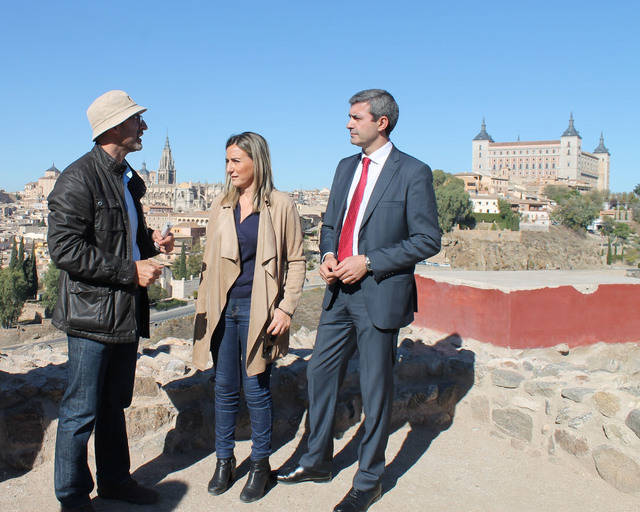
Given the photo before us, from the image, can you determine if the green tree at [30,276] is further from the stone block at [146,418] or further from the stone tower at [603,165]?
the stone tower at [603,165]

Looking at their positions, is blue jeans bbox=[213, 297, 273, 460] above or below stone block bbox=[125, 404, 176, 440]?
above

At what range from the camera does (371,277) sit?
2.59m

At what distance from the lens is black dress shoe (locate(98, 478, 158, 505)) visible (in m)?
2.53

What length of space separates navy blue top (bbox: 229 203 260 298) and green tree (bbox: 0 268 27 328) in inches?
1695

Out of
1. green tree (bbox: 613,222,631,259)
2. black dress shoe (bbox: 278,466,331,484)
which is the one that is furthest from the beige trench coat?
green tree (bbox: 613,222,631,259)

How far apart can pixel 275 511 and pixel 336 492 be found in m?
0.34

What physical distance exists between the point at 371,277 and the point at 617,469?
1576mm

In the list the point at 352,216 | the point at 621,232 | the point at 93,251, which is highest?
the point at 352,216

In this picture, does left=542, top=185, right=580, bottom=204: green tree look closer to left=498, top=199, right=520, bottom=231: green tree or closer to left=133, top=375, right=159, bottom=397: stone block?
left=498, top=199, right=520, bottom=231: green tree

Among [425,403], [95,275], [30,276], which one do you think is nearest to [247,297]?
[95,275]

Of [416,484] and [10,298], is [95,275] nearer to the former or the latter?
[416,484]

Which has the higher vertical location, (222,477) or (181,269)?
(222,477)

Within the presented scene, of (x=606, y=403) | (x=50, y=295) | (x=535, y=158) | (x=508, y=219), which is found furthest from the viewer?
(x=535, y=158)

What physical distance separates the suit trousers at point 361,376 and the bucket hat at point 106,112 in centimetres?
119
